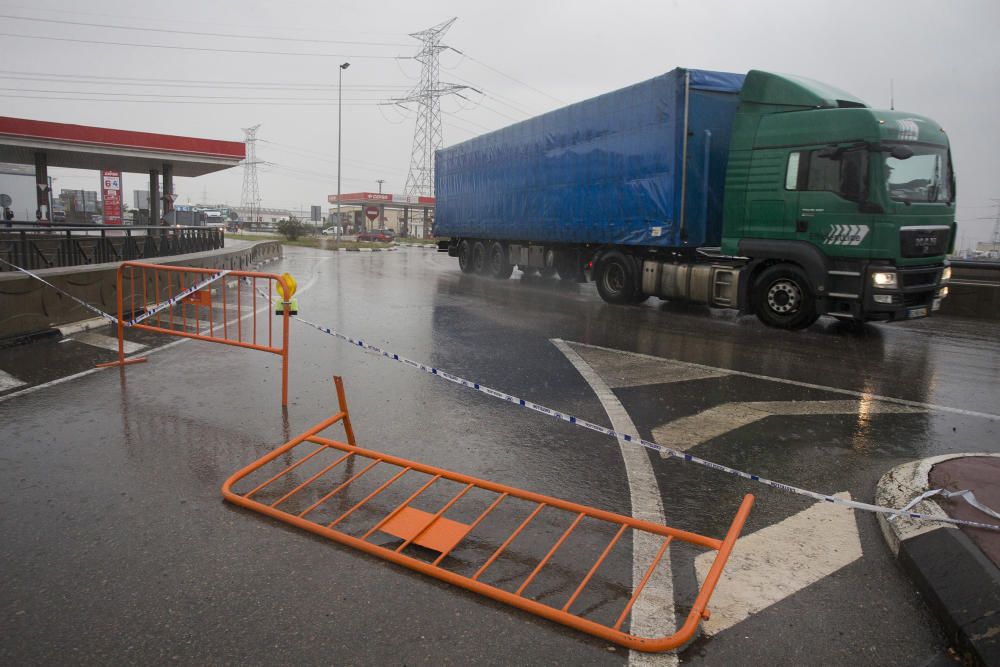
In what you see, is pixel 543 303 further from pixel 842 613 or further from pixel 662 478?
pixel 842 613

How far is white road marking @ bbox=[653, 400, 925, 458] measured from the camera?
19.2ft

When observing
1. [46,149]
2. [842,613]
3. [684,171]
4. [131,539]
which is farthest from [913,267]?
[46,149]

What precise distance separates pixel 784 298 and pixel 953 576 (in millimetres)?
9376

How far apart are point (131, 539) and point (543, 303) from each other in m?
12.3

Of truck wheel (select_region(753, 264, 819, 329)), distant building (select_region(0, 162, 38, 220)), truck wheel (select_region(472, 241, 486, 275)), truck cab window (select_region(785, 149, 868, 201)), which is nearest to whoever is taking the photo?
truck cab window (select_region(785, 149, 868, 201))

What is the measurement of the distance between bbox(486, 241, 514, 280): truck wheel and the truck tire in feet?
18.6

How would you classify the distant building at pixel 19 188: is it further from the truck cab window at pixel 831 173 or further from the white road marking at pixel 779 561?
the white road marking at pixel 779 561

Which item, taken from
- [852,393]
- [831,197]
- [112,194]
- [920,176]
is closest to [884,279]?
[831,197]

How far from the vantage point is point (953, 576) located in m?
3.31

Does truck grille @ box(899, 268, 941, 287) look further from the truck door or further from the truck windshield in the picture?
the truck windshield

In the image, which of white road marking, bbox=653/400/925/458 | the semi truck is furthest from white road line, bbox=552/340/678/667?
the semi truck

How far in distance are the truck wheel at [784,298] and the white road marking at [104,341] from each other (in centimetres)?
1007

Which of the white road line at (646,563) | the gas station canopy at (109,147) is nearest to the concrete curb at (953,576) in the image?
the white road line at (646,563)

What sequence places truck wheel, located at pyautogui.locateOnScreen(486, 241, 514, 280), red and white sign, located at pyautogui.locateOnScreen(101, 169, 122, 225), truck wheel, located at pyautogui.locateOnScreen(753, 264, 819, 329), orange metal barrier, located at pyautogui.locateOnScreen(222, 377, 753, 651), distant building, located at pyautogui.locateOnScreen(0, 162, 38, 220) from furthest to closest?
red and white sign, located at pyautogui.locateOnScreen(101, 169, 122, 225) → distant building, located at pyautogui.locateOnScreen(0, 162, 38, 220) → truck wheel, located at pyautogui.locateOnScreen(486, 241, 514, 280) → truck wheel, located at pyautogui.locateOnScreen(753, 264, 819, 329) → orange metal barrier, located at pyautogui.locateOnScreen(222, 377, 753, 651)
